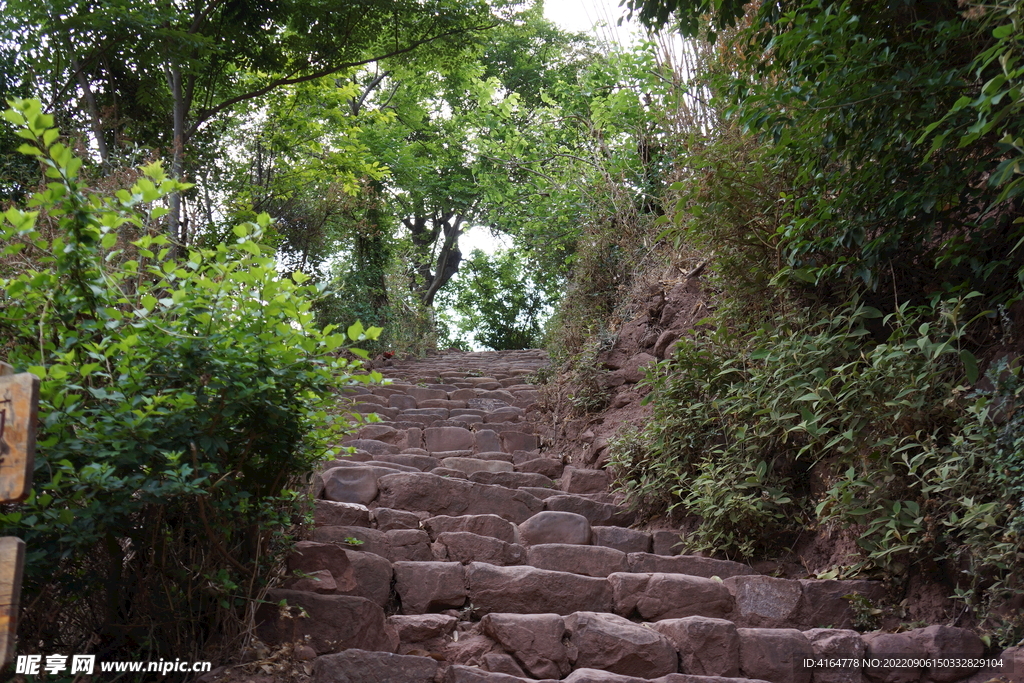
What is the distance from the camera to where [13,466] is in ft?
4.85

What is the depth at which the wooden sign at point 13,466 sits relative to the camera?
4.62 feet

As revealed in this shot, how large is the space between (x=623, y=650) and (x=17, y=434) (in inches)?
90.0

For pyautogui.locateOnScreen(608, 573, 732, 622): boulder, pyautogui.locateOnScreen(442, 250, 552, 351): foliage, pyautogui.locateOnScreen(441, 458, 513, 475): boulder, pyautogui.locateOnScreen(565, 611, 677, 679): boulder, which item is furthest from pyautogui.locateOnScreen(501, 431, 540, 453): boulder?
pyautogui.locateOnScreen(442, 250, 552, 351): foliage

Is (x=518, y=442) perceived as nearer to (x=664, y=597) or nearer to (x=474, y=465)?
(x=474, y=465)

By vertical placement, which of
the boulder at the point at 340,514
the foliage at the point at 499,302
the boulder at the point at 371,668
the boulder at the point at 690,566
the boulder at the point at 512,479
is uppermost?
the foliage at the point at 499,302

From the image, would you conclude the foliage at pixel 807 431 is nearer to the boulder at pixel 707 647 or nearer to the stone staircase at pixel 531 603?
the stone staircase at pixel 531 603

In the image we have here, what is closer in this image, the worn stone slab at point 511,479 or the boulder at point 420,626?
the boulder at point 420,626

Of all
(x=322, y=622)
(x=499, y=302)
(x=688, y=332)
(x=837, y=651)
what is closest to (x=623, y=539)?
(x=837, y=651)

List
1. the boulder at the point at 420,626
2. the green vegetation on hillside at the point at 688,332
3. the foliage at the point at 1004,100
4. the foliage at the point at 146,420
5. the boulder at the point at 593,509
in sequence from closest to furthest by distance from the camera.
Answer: the foliage at the point at 146,420, the green vegetation on hillside at the point at 688,332, the foliage at the point at 1004,100, the boulder at the point at 420,626, the boulder at the point at 593,509

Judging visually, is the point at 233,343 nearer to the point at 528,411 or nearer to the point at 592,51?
the point at 528,411

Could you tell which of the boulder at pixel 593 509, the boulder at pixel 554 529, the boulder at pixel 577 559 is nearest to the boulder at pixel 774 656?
the boulder at pixel 577 559

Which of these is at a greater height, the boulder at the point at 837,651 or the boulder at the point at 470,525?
the boulder at the point at 470,525

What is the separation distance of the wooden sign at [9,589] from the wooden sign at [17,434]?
10 centimetres

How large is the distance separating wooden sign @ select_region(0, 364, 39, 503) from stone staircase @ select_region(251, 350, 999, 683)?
1287 millimetres
